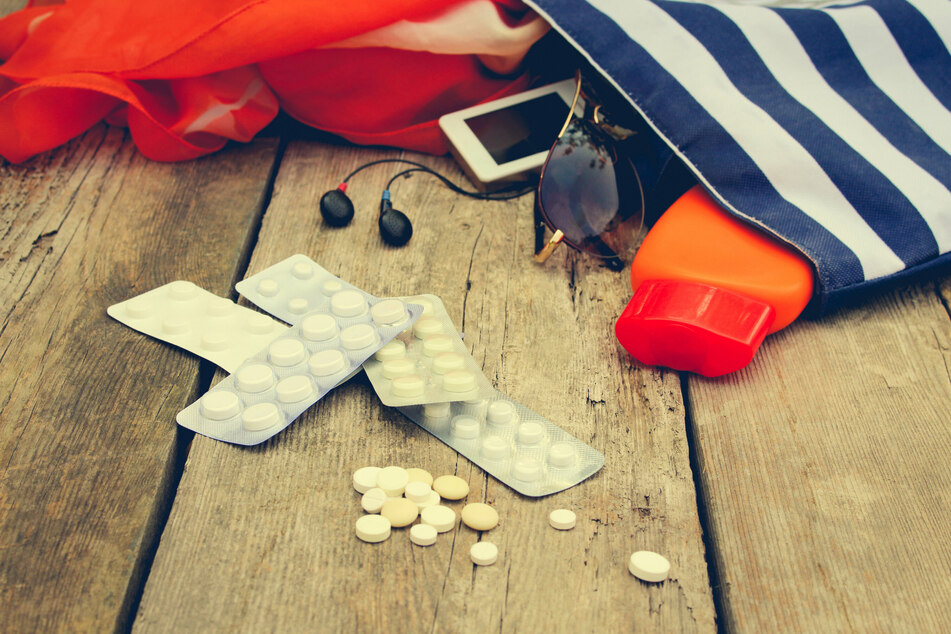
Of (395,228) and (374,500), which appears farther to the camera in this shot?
(395,228)

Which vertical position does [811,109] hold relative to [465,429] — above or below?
above

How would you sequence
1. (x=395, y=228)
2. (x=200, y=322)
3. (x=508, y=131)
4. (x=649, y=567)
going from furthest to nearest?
(x=508, y=131)
(x=395, y=228)
(x=200, y=322)
(x=649, y=567)

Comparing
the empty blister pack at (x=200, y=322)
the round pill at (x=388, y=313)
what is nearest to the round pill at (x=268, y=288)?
the empty blister pack at (x=200, y=322)

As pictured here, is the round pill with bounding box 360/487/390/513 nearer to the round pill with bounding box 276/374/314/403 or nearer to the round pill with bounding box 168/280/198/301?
the round pill with bounding box 276/374/314/403

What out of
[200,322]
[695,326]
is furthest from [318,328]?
[695,326]

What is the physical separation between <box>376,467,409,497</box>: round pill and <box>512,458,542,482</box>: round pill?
10 cm

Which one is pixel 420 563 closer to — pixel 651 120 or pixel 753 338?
pixel 753 338

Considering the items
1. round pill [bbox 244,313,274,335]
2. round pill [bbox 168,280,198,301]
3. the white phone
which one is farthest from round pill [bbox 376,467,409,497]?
the white phone

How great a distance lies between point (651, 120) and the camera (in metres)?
0.88

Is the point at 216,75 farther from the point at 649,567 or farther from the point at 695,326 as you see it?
the point at 649,567

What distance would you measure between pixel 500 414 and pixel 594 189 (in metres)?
0.36

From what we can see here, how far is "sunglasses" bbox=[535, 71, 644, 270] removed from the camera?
0.92 metres

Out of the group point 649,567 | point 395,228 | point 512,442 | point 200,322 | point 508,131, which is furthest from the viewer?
point 508,131

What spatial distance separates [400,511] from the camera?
62 centimetres
